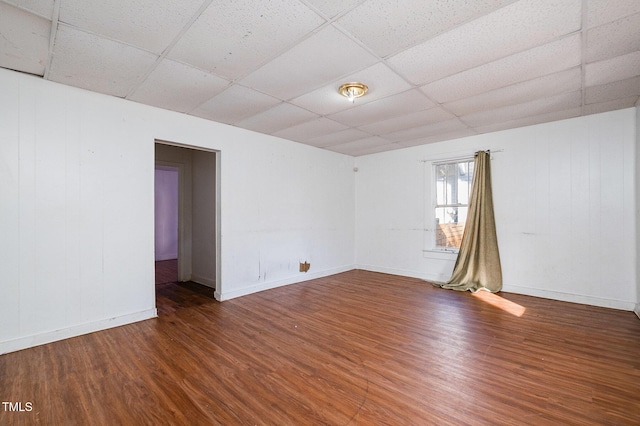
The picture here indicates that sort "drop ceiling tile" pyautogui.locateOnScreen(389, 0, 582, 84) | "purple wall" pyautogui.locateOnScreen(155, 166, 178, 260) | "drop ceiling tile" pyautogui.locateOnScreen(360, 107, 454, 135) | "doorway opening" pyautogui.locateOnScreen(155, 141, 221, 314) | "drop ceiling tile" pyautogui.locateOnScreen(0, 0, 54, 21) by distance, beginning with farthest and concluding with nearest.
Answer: "purple wall" pyautogui.locateOnScreen(155, 166, 178, 260) < "doorway opening" pyautogui.locateOnScreen(155, 141, 221, 314) < "drop ceiling tile" pyautogui.locateOnScreen(360, 107, 454, 135) < "drop ceiling tile" pyautogui.locateOnScreen(389, 0, 582, 84) < "drop ceiling tile" pyautogui.locateOnScreen(0, 0, 54, 21)

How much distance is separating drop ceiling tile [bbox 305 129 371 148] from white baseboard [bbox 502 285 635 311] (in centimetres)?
331

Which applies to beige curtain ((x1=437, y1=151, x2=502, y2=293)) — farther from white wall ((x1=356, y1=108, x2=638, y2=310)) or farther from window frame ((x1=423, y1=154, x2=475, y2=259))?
window frame ((x1=423, y1=154, x2=475, y2=259))

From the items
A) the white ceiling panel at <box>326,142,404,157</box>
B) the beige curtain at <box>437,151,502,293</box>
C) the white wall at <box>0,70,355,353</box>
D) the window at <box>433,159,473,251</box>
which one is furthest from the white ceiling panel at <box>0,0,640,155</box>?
the white ceiling panel at <box>326,142,404,157</box>

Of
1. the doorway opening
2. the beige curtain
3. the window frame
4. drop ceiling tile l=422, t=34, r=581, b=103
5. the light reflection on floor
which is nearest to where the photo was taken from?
drop ceiling tile l=422, t=34, r=581, b=103

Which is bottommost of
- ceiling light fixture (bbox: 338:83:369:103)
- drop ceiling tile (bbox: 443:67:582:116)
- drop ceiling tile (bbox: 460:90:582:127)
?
ceiling light fixture (bbox: 338:83:369:103)

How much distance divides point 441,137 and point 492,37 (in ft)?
9.35

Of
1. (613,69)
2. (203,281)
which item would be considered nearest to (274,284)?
(203,281)

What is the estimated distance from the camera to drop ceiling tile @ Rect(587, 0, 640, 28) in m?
1.69

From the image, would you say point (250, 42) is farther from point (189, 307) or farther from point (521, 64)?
point (189, 307)

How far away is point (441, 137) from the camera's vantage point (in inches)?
187

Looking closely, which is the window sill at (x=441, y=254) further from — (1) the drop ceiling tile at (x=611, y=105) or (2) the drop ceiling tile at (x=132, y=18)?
(2) the drop ceiling tile at (x=132, y=18)

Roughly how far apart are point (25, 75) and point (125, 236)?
5.59ft

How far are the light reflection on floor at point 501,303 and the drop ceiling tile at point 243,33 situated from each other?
3818 mm

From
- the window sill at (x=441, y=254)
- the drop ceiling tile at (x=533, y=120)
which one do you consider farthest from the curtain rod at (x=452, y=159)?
the window sill at (x=441, y=254)
